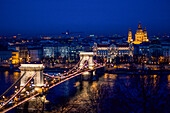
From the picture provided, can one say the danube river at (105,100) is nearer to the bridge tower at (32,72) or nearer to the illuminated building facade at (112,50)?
the bridge tower at (32,72)

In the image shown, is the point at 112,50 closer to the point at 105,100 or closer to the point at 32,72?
the point at 32,72

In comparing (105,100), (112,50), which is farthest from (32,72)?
(112,50)

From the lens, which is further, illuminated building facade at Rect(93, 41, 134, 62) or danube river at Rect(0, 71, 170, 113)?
illuminated building facade at Rect(93, 41, 134, 62)

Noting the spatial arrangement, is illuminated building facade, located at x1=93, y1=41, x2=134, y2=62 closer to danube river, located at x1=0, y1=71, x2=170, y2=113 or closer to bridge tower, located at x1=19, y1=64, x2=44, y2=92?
danube river, located at x1=0, y1=71, x2=170, y2=113

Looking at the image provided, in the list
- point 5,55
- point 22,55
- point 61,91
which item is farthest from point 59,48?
point 61,91

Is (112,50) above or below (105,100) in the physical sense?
A: above

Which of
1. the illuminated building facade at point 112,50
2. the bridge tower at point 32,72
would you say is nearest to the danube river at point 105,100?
the bridge tower at point 32,72

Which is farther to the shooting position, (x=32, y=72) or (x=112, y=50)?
(x=112, y=50)

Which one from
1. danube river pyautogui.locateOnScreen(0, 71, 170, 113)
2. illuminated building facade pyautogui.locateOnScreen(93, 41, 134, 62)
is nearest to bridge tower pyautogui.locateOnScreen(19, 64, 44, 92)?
danube river pyautogui.locateOnScreen(0, 71, 170, 113)

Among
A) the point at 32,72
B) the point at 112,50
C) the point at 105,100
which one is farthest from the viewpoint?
the point at 112,50

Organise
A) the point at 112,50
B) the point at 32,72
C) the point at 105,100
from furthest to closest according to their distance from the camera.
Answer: the point at 112,50, the point at 32,72, the point at 105,100

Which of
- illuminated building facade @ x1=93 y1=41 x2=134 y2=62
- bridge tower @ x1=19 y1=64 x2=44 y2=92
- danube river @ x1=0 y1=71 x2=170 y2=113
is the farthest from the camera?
illuminated building facade @ x1=93 y1=41 x2=134 y2=62

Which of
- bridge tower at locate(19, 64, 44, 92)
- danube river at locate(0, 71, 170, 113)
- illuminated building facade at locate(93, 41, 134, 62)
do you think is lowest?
danube river at locate(0, 71, 170, 113)

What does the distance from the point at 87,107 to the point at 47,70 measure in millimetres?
18804
